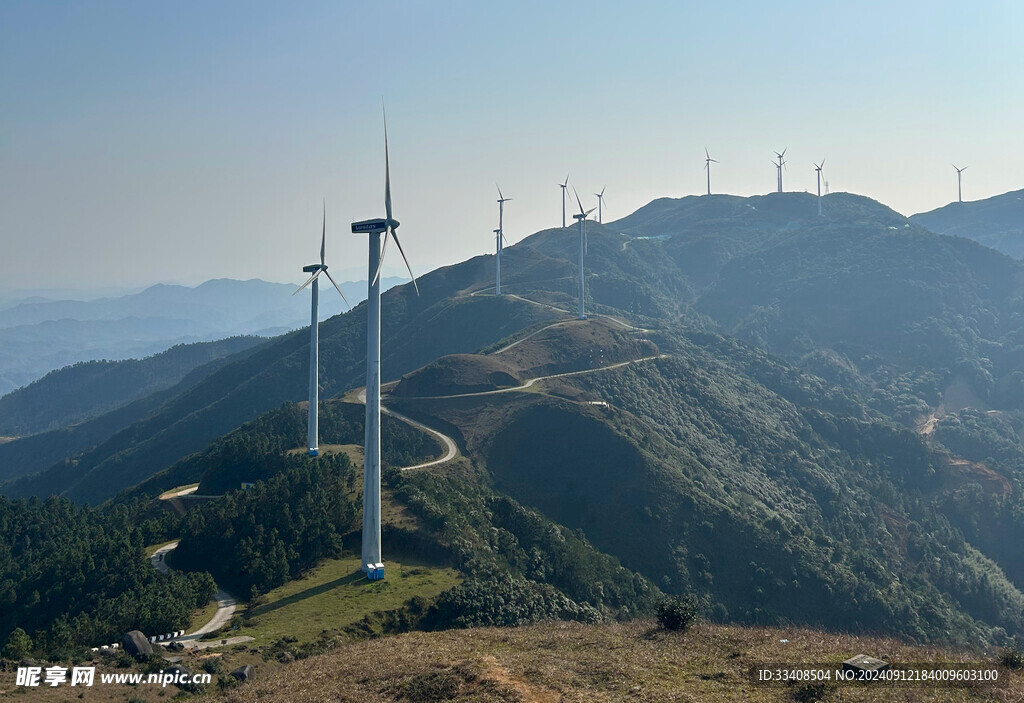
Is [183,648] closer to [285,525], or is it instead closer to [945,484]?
[285,525]

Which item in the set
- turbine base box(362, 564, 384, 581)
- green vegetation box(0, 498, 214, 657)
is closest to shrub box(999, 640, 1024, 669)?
turbine base box(362, 564, 384, 581)

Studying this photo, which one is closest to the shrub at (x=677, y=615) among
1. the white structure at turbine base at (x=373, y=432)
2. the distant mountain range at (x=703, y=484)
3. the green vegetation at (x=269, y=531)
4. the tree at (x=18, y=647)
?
the white structure at turbine base at (x=373, y=432)

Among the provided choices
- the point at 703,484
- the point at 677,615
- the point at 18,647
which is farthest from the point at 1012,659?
→ the point at 703,484

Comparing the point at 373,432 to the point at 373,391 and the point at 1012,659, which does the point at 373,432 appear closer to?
the point at 373,391

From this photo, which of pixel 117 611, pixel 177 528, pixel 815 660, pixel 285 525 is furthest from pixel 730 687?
pixel 177 528

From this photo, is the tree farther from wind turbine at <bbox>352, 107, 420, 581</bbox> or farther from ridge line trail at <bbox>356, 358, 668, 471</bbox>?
ridge line trail at <bbox>356, 358, 668, 471</bbox>

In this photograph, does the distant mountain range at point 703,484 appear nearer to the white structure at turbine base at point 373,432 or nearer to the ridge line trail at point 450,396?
the ridge line trail at point 450,396
